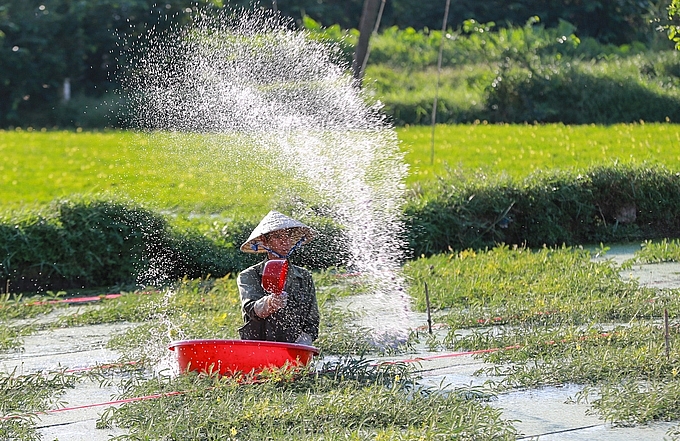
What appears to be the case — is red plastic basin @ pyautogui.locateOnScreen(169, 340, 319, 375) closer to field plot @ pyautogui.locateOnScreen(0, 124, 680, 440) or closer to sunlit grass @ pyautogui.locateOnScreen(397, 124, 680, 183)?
field plot @ pyautogui.locateOnScreen(0, 124, 680, 440)

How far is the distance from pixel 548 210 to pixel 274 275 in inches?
174

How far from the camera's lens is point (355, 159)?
27.8ft

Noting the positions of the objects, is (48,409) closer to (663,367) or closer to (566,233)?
(663,367)

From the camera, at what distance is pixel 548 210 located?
8.61 m

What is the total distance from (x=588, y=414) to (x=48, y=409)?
2.15 m

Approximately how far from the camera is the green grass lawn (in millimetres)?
9766

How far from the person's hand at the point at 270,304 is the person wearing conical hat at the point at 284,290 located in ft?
0.33

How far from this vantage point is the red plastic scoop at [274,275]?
182 inches

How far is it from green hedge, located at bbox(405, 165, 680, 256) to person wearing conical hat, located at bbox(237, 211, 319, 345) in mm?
3252

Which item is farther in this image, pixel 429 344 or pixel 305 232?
pixel 429 344

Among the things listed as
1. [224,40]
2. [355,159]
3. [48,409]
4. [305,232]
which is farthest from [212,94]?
[48,409]

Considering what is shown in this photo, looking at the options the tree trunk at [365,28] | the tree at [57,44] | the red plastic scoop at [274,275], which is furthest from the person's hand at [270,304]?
the tree at [57,44]

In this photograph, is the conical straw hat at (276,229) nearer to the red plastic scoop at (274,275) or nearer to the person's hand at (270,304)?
the red plastic scoop at (274,275)

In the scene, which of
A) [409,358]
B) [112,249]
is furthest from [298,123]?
[409,358]
